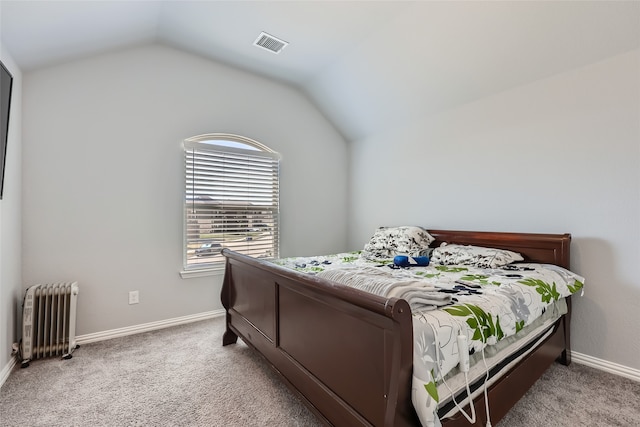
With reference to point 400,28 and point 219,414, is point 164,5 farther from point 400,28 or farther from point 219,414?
point 219,414

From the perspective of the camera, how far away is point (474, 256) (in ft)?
7.72

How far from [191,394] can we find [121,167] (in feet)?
6.82

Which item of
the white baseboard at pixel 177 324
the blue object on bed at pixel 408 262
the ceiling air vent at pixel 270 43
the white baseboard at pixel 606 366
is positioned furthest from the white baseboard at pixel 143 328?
the white baseboard at pixel 606 366

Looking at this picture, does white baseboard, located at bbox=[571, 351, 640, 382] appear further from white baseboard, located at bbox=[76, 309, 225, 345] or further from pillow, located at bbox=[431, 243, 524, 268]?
white baseboard, located at bbox=[76, 309, 225, 345]

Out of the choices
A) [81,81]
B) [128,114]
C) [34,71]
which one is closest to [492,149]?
[128,114]

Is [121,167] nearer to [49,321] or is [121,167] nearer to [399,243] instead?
[49,321]

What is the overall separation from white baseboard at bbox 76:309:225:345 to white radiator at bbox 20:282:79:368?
0.55 feet

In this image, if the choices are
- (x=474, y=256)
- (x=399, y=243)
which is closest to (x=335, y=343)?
(x=474, y=256)

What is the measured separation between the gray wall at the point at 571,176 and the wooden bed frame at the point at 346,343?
198 millimetres

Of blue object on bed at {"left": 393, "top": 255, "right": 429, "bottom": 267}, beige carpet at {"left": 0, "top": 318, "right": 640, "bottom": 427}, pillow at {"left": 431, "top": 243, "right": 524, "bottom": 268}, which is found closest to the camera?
beige carpet at {"left": 0, "top": 318, "right": 640, "bottom": 427}

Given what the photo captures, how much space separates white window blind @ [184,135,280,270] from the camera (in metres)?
3.08

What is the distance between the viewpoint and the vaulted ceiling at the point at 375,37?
1.96m

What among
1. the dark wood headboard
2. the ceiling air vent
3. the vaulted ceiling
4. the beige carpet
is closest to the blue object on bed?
the dark wood headboard

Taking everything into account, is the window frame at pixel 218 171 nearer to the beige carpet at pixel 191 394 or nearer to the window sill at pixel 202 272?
the window sill at pixel 202 272
